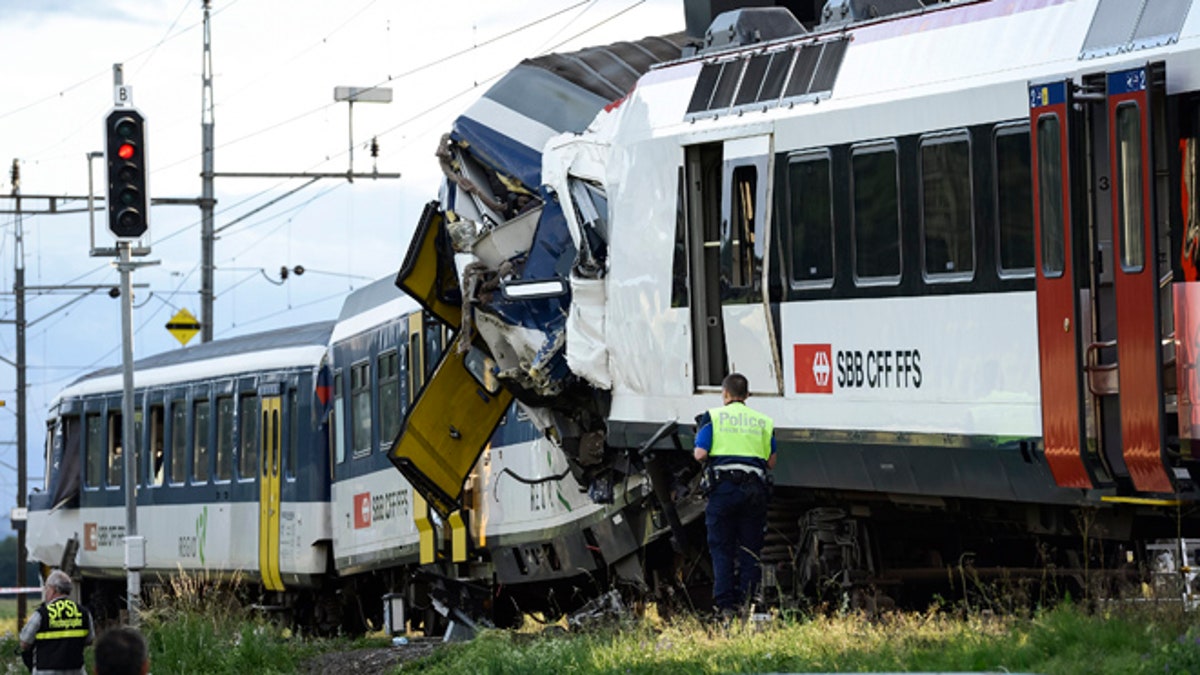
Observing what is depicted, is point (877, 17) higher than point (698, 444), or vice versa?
point (877, 17)

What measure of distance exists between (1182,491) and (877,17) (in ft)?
14.0

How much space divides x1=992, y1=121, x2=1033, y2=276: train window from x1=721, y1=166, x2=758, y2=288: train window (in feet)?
8.02

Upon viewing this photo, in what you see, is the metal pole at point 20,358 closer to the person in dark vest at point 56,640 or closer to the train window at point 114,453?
the train window at point 114,453

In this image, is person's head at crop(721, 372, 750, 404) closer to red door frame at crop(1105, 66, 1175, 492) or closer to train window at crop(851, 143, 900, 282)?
train window at crop(851, 143, 900, 282)

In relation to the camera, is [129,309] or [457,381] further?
[129,309]

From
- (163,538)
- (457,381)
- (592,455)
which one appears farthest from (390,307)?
(163,538)

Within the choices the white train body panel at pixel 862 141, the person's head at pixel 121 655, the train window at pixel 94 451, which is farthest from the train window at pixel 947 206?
the train window at pixel 94 451

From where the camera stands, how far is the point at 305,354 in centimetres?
2664

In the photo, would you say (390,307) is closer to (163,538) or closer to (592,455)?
(592,455)

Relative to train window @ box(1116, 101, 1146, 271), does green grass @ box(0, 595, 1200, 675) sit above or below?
below

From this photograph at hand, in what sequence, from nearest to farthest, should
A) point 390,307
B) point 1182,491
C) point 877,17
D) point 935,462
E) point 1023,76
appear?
point 1182,491
point 1023,76
point 935,462
point 877,17
point 390,307

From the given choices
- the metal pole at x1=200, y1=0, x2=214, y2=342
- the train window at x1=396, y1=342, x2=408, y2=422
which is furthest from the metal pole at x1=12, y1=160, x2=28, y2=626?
the train window at x1=396, y1=342, x2=408, y2=422

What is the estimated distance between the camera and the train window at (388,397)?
22.6 meters

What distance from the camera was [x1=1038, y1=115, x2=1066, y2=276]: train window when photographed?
11.7 m
